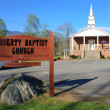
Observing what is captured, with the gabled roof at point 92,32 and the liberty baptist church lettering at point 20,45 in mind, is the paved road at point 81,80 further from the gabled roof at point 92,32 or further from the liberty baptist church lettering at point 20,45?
the gabled roof at point 92,32

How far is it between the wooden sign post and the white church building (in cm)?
2536

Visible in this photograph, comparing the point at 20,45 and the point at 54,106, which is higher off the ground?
the point at 20,45

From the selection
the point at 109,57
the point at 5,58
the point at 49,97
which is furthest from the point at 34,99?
the point at 109,57

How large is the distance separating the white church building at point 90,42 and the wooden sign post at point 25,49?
25363 millimetres

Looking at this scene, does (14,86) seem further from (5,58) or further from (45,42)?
(45,42)

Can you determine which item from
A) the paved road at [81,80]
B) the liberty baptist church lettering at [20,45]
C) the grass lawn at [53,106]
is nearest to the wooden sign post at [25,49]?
the liberty baptist church lettering at [20,45]

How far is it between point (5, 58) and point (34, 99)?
1.74 metres

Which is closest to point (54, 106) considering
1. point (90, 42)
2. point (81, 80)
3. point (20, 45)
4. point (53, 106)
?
point (53, 106)

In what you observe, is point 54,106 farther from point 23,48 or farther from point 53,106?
point 23,48

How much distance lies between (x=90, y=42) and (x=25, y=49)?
31.5 meters

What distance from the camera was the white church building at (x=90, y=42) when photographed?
31844 mm

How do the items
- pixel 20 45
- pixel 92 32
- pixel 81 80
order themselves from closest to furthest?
1. pixel 20 45
2. pixel 81 80
3. pixel 92 32

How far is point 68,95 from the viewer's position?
5695 mm

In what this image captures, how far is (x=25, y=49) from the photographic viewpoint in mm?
5875
